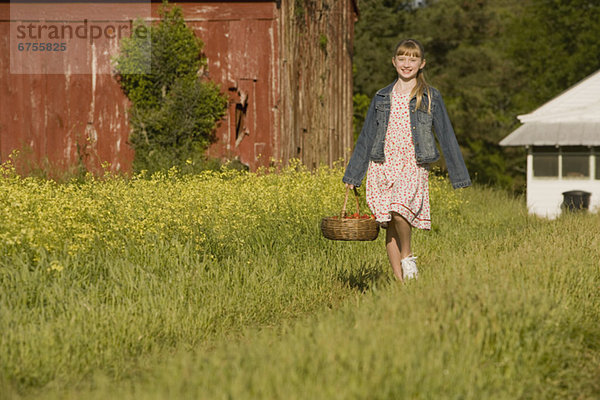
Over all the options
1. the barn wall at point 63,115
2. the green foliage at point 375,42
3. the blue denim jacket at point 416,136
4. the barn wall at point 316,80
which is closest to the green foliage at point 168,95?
the barn wall at point 63,115

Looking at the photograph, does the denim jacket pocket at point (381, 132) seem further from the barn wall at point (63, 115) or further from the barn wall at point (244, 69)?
the barn wall at point (63, 115)

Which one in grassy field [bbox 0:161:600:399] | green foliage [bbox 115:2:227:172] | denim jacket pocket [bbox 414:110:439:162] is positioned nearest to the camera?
grassy field [bbox 0:161:600:399]

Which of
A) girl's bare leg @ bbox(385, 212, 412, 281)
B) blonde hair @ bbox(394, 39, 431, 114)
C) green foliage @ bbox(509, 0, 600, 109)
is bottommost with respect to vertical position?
girl's bare leg @ bbox(385, 212, 412, 281)

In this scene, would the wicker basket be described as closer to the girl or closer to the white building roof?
the girl

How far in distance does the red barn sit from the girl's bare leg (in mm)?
8165

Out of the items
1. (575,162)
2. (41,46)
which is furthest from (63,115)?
(575,162)

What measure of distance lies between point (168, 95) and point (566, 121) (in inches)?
462

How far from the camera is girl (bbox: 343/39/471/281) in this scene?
Answer: 5730mm

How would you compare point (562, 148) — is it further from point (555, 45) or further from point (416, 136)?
point (416, 136)

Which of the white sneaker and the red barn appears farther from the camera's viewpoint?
the red barn

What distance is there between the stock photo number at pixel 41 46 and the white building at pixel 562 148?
1173cm

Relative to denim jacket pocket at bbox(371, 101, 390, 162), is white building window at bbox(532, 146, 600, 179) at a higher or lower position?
lower

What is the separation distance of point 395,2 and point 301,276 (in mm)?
30458

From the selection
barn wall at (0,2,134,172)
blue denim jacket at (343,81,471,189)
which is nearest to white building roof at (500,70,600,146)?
barn wall at (0,2,134,172)
